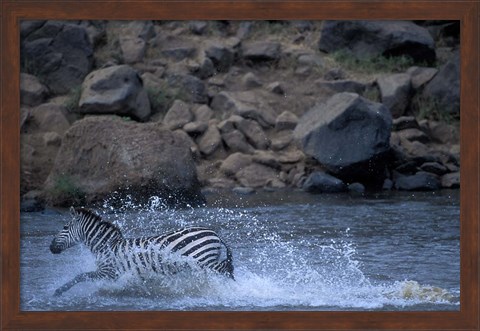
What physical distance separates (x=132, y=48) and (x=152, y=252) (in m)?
11.6

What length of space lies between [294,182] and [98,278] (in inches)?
315

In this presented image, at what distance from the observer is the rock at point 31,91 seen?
56.7 feet

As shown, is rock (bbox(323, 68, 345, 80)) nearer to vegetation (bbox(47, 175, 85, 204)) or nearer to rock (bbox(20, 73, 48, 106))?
rock (bbox(20, 73, 48, 106))

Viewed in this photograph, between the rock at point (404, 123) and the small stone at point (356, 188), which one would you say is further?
the rock at point (404, 123)

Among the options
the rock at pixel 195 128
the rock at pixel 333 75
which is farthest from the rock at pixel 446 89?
the rock at pixel 195 128

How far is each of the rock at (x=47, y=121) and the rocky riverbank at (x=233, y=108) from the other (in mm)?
21

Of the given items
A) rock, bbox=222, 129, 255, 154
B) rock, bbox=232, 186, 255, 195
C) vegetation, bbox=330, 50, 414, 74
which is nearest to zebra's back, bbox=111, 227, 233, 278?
rock, bbox=232, 186, 255, 195

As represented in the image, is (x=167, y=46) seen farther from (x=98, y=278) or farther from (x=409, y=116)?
(x=98, y=278)

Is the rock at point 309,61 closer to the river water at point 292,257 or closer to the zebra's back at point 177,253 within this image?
the river water at point 292,257

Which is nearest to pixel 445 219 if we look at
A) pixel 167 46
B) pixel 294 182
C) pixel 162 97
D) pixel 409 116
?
pixel 294 182

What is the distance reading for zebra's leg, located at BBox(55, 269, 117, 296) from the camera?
7.88 metres

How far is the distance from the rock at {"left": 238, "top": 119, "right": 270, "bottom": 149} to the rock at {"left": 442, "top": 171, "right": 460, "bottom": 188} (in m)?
3.00
